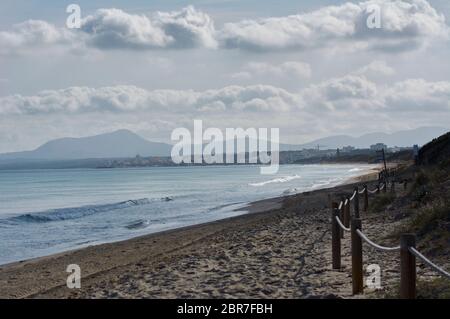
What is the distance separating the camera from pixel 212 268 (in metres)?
10.6

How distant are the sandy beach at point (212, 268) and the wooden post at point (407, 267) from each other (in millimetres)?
1330

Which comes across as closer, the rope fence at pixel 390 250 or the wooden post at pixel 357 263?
the rope fence at pixel 390 250

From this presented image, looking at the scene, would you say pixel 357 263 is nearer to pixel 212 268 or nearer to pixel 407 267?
pixel 407 267

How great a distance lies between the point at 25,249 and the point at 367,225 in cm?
1095

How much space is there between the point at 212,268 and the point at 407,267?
15.9 ft

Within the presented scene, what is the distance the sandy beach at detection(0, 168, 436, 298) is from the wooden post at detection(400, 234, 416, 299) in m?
1.33

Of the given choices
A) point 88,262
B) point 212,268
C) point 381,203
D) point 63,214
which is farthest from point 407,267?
point 63,214

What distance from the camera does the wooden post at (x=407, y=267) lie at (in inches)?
241

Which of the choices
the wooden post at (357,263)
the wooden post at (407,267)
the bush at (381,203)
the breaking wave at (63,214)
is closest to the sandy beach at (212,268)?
the wooden post at (357,263)

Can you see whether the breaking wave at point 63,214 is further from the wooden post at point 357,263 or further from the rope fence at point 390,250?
the wooden post at point 357,263

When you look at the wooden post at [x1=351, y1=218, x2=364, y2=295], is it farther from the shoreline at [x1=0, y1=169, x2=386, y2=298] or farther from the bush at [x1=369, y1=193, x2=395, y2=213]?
the bush at [x1=369, y1=193, x2=395, y2=213]

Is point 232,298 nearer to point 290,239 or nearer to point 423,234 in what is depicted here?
point 423,234

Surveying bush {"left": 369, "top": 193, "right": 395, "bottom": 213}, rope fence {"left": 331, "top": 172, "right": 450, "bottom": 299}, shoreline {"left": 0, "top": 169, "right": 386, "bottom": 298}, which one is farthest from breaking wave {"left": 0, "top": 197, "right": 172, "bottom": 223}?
rope fence {"left": 331, "top": 172, "right": 450, "bottom": 299}
